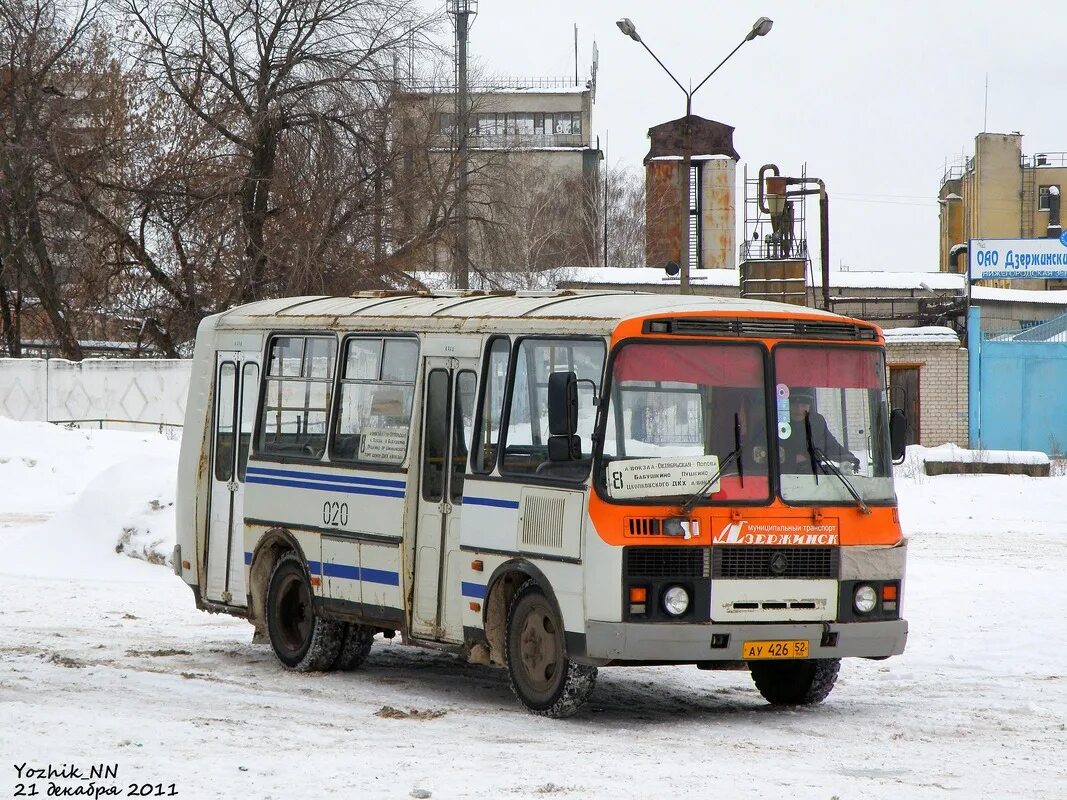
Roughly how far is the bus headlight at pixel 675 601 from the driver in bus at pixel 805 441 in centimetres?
97

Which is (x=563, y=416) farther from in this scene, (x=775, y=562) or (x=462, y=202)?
(x=462, y=202)

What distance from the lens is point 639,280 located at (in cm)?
5559

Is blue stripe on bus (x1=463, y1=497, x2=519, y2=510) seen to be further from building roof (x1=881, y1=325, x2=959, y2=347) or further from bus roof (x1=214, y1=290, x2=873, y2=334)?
building roof (x1=881, y1=325, x2=959, y2=347)

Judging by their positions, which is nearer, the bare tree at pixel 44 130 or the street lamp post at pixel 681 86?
the street lamp post at pixel 681 86

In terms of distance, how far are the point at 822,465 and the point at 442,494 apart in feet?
8.17

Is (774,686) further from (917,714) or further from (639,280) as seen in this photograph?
(639,280)

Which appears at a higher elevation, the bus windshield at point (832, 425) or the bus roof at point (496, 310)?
the bus roof at point (496, 310)

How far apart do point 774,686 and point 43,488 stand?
20.3 m

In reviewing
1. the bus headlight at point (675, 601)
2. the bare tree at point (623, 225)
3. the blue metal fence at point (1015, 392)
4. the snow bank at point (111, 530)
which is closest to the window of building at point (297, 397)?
the bus headlight at point (675, 601)

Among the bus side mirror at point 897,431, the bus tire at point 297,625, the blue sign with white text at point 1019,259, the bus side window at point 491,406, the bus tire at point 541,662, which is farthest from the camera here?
the blue sign with white text at point 1019,259

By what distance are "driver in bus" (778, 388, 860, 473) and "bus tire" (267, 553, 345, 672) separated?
3.90 metres

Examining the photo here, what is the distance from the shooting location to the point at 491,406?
33.9 feet

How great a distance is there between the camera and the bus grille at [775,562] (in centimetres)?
930

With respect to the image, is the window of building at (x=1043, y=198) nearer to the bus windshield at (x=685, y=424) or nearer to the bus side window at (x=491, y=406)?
the bus side window at (x=491, y=406)
